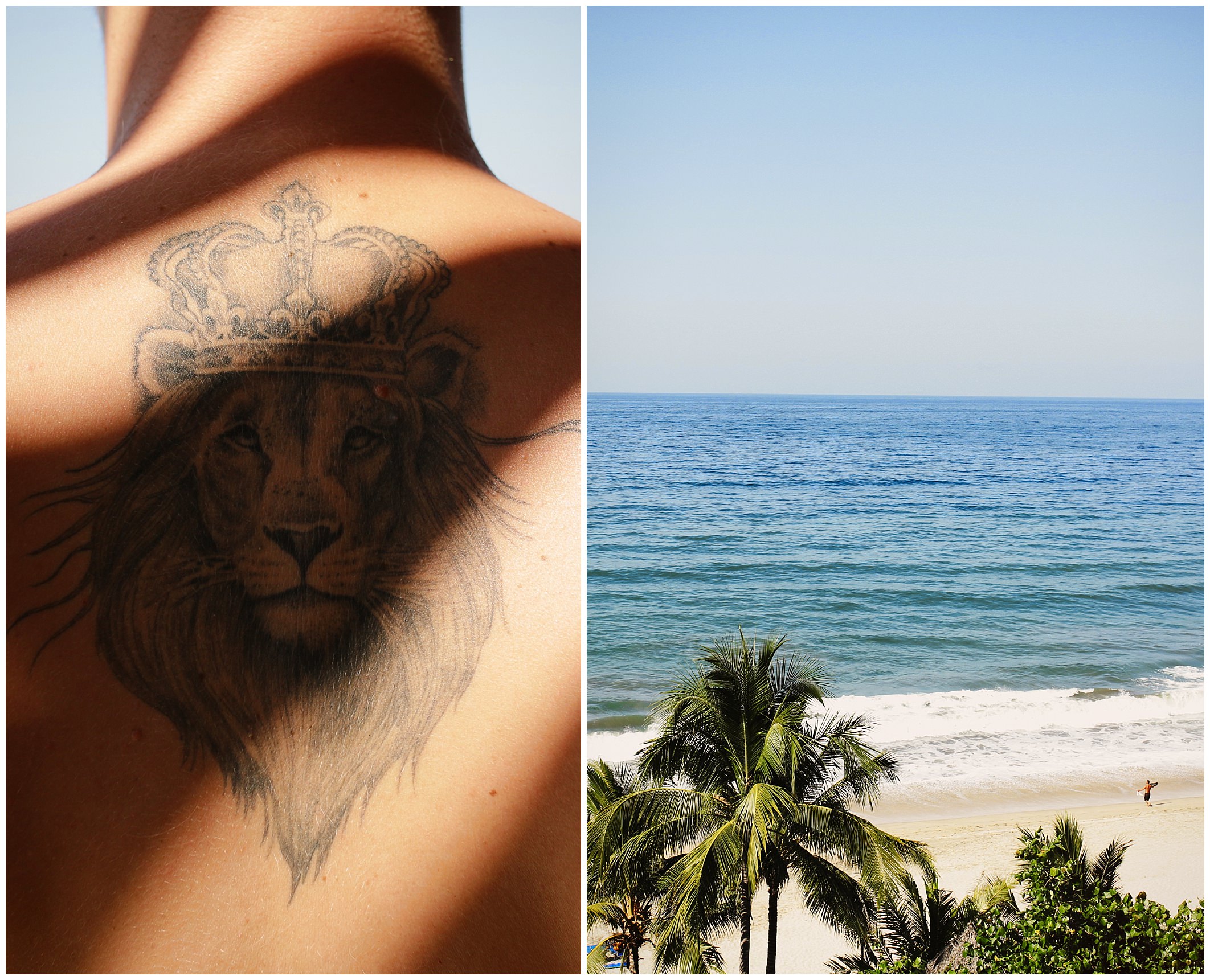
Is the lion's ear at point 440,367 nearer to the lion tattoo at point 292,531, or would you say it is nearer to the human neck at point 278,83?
the lion tattoo at point 292,531

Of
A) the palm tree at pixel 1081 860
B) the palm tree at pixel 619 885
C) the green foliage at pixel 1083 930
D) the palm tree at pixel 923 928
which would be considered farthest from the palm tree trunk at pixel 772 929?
the palm tree at pixel 1081 860

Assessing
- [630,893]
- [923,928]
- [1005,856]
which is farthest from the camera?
[1005,856]

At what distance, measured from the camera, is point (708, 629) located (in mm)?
15156

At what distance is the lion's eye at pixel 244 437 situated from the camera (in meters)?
0.98

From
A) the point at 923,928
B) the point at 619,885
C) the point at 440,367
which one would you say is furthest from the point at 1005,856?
the point at 440,367

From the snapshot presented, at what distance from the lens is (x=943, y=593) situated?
17047 mm

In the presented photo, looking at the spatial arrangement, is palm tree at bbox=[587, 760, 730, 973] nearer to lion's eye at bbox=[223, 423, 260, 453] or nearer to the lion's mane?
the lion's mane

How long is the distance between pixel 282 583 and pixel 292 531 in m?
0.07

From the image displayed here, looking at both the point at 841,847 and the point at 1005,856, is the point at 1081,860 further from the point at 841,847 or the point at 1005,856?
the point at 1005,856

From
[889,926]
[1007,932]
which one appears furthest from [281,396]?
[889,926]

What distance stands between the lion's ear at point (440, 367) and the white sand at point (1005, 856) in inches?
307

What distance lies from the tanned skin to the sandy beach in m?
7.51

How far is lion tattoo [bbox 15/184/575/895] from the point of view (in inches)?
37.6

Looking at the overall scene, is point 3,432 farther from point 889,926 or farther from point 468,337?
point 889,926
